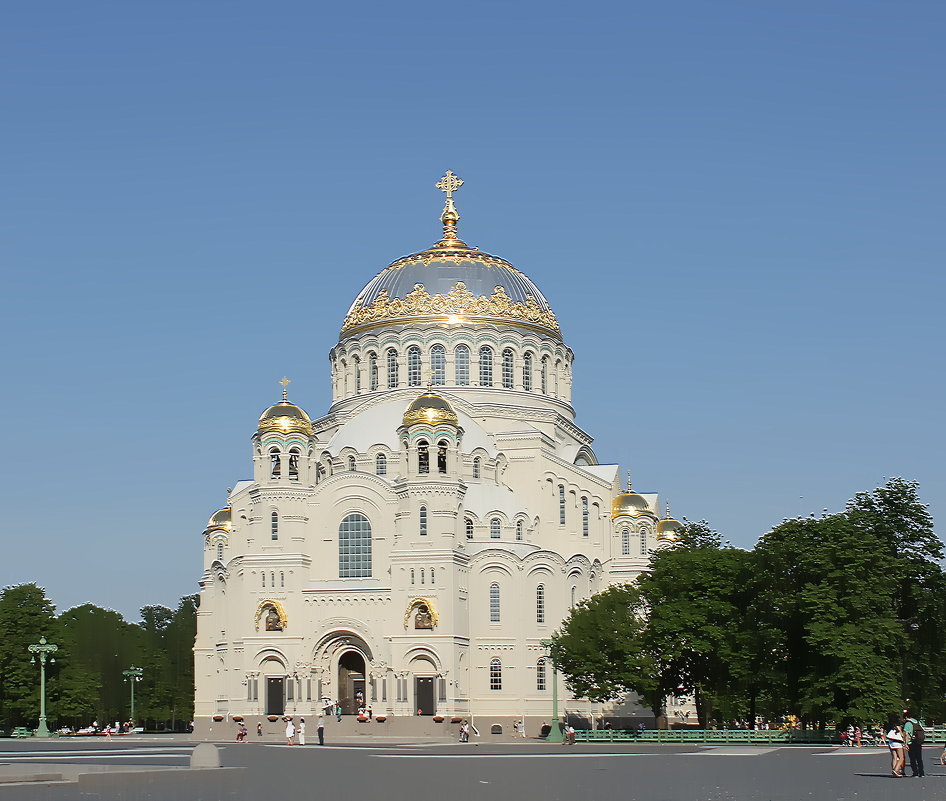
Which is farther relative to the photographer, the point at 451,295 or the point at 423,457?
the point at 451,295

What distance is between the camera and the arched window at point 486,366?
79.5 meters

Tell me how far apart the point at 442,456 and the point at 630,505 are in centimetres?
1211

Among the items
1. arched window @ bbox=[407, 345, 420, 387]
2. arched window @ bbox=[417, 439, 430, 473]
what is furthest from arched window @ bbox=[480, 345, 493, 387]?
arched window @ bbox=[417, 439, 430, 473]

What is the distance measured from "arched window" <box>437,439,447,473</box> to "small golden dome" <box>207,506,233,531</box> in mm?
16303

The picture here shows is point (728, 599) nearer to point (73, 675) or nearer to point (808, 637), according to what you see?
point (808, 637)

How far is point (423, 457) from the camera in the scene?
70000mm

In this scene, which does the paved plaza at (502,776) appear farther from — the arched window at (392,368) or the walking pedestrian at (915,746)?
the arched window at (392,368)

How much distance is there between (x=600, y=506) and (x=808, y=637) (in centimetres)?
2858

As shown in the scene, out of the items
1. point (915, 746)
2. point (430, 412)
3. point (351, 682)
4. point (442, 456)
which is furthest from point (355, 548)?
point (915, 746)

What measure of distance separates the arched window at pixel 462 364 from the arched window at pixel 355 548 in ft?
38.0

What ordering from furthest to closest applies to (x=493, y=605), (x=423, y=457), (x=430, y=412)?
(x=430, y=412), (x=423, y=457), (x=493, y=605)

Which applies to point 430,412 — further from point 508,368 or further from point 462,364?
point 508,368

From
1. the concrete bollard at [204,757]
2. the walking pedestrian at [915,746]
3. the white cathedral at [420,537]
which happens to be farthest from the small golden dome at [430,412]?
the walking pedestrian at [915,746]

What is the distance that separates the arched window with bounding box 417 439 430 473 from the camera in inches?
2746
